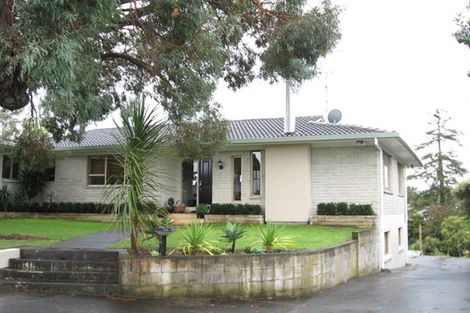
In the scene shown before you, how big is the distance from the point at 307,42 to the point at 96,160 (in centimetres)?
1303

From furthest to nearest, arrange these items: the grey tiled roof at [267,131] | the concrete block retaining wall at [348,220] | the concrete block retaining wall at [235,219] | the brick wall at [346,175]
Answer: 1. the concrete block retaining wall at [235,219]
2. the grey tiled roof at [267,131]
3. the brick wall at [346,175]
4. the concrete block retaining wall at [348,220]

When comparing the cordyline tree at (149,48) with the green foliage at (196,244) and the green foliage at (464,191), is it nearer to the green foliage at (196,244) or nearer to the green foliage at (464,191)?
the green foliage at (196,244)

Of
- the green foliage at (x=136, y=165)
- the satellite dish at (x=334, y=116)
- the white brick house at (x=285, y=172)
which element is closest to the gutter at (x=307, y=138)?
the white brick house at (x=285, y=172)

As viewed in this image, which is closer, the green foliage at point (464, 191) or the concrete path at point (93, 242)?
the concrete path at point (93, 242)

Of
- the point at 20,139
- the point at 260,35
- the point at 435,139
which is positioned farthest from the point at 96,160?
the point at 435,139

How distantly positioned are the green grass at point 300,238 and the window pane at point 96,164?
7063mm

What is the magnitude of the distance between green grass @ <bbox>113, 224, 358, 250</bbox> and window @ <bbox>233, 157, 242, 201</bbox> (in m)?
2.25

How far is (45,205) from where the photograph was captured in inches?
882

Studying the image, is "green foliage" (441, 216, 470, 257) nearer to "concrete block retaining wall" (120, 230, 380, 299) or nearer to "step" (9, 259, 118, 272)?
"concrete block retaining wall" (120, 230, 380, 299)

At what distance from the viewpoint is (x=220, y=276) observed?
9961mm

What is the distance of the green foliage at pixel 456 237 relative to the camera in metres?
37.4

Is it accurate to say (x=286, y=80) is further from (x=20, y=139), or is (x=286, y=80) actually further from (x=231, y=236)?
(x=20, y=139)

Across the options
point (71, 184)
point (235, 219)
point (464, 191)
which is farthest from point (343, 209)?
point (71, 184)

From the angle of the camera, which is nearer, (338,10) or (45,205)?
(338,10)
